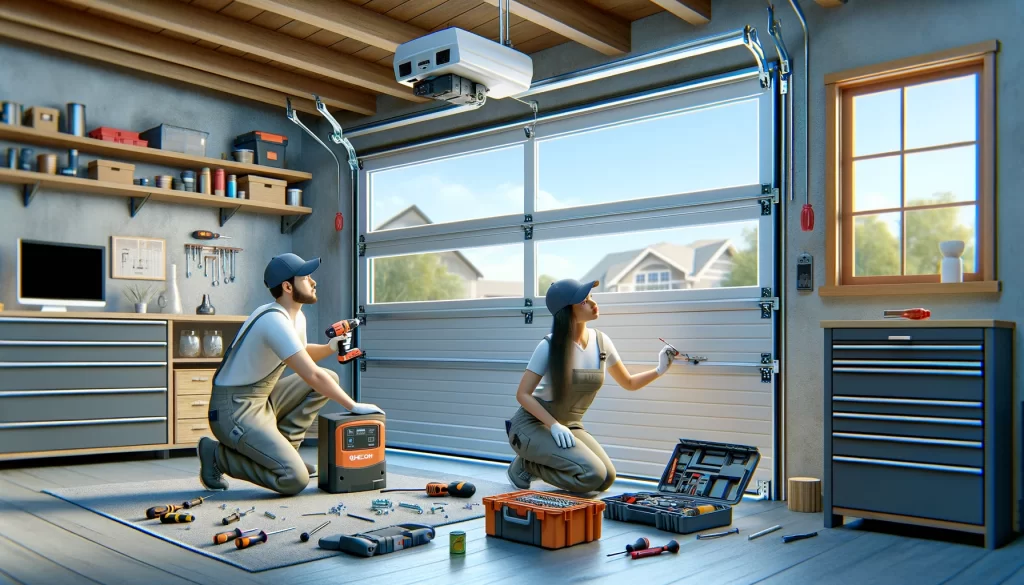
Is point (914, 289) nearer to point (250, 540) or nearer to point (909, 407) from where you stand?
point (909, 407)

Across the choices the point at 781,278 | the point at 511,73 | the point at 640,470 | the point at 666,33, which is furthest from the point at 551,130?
the point at 640,470

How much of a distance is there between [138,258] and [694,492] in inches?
175

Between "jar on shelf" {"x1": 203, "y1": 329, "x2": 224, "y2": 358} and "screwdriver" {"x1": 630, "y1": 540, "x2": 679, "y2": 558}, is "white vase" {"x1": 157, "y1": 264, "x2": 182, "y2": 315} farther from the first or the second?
"screwdriver" {"x1": 630, "y1": 540, "x2": 679, "y2": 558}

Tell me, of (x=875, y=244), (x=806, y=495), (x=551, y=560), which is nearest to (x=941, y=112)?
(x=875, y=244)

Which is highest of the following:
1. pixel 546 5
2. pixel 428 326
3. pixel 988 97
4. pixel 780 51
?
pixel 546 5

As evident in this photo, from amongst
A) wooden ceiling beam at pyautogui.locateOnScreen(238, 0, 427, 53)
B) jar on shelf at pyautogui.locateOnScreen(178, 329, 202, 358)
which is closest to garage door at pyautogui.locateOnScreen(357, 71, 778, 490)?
wooden ceiling beam at pyautogui.locateOnScreen(238, 0, 427, 53)

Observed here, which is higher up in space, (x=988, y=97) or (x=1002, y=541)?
(x=988, y=97)

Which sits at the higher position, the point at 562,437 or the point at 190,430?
the point at 562,437

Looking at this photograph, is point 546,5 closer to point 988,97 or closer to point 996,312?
point 988,97

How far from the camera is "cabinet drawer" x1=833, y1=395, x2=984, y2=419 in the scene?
361 cm

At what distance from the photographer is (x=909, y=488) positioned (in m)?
3.73

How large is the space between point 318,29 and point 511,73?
1941 millimetres

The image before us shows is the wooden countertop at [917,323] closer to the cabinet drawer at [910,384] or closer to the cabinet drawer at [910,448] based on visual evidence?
the cabinet drawer at [910,384]

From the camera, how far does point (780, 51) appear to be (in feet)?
15.0
